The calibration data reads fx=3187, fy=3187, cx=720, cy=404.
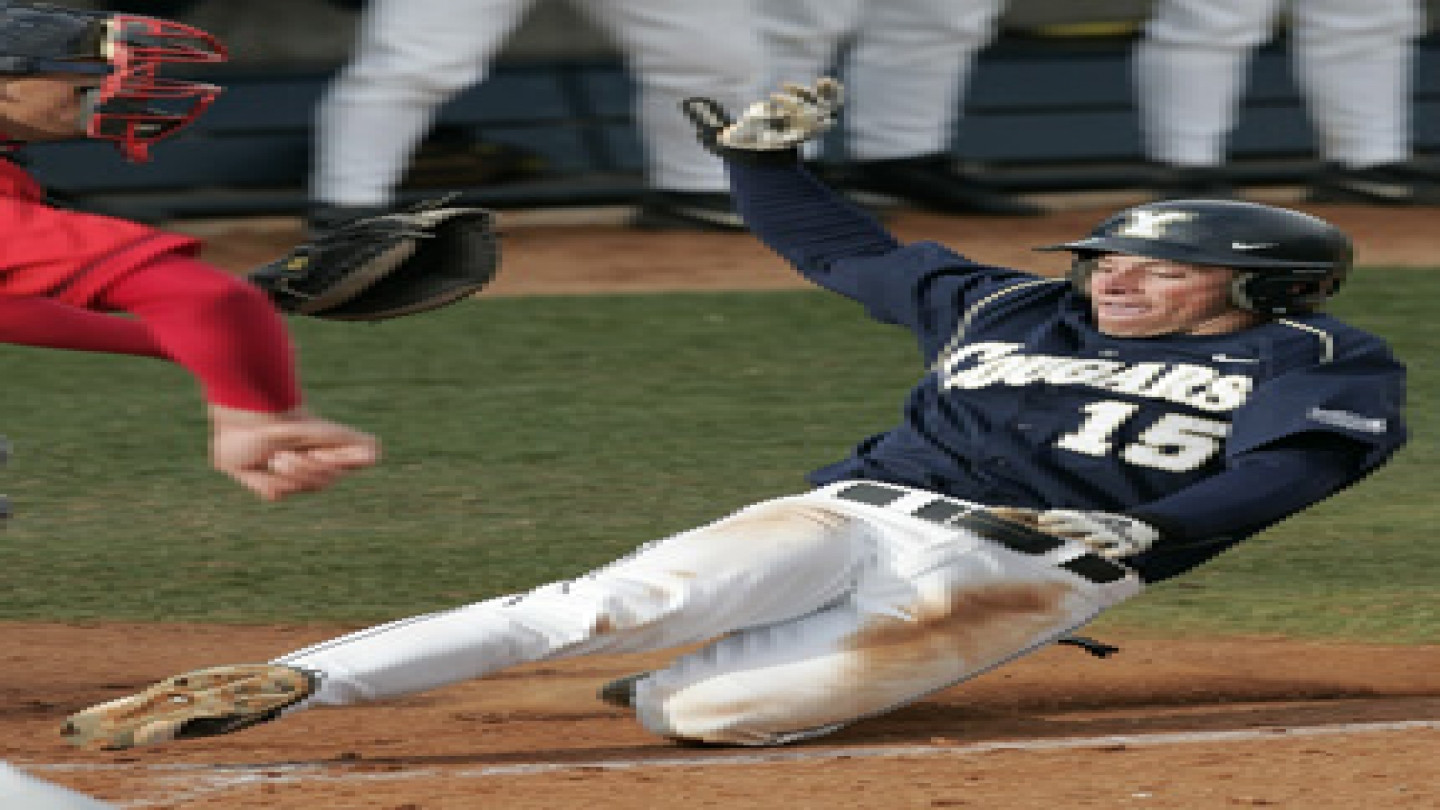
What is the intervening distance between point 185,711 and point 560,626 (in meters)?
0.65

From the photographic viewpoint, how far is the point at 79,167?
509 inches

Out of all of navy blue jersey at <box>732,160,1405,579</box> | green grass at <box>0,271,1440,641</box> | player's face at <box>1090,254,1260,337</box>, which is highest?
player's face at <box>1090,254,1260,337</box>

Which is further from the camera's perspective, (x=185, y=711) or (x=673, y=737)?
(x=673, y=737)

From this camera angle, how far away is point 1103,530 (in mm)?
5172

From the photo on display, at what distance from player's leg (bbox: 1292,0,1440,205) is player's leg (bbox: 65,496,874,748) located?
25.5ft

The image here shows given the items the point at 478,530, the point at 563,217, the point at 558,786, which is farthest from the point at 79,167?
the point at 558,786

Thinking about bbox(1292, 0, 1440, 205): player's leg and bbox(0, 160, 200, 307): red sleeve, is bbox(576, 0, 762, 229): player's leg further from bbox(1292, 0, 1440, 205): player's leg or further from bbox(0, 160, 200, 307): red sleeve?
bbox(0, 160, 200, 307): red sleeve

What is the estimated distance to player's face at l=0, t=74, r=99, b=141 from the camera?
4.20 m

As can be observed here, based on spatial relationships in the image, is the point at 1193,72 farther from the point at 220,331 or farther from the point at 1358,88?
the point at 220,331

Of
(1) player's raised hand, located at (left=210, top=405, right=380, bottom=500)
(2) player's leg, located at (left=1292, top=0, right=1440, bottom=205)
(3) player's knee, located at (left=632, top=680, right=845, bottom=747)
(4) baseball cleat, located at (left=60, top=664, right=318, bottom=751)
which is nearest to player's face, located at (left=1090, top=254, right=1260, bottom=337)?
(3) player's knee, located at (left=632, top=680, right=845, bottom=747)

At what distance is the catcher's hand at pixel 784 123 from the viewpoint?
5.96m

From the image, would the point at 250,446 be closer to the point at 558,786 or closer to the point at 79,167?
the point at 558,786

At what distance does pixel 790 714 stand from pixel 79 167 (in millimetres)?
8310

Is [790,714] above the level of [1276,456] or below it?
below
